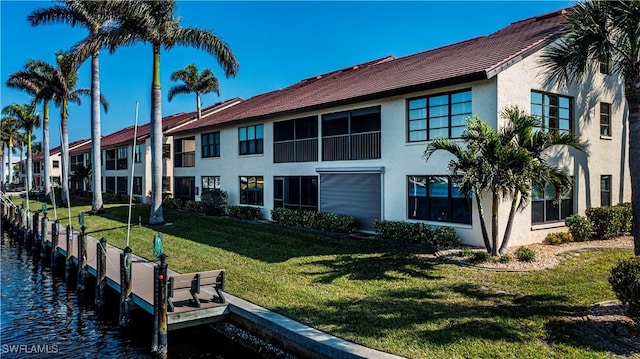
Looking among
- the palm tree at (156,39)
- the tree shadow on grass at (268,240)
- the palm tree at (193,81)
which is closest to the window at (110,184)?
the palm tree at (193,81)

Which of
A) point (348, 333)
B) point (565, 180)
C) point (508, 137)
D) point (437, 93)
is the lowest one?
point (348, 333)

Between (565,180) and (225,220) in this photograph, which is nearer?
(565,180)

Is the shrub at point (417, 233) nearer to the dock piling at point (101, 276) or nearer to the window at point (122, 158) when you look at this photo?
the dock piling at point (101, 276)

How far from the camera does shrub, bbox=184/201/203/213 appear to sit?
2833 centimetres

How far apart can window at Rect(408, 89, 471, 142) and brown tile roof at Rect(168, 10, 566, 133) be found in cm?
78

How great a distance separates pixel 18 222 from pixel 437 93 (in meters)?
26.4

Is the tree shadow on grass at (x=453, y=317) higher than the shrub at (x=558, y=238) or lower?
lower

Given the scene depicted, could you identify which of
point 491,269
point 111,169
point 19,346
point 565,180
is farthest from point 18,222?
point 565,180

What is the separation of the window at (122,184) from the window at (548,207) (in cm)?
3665

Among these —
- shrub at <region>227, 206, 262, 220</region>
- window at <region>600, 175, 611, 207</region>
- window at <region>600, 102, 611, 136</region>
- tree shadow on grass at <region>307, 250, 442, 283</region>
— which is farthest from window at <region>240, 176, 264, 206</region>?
window at <region>600, 102, 611, 136</region>

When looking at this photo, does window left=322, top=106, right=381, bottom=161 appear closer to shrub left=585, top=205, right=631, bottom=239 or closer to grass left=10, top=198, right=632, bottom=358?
grass left=10, top=198, right=632, bottom=358

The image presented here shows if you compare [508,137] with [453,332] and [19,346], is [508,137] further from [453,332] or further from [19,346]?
[19,346]

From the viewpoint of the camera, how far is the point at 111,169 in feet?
147

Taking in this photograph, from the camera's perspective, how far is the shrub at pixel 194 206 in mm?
28328
